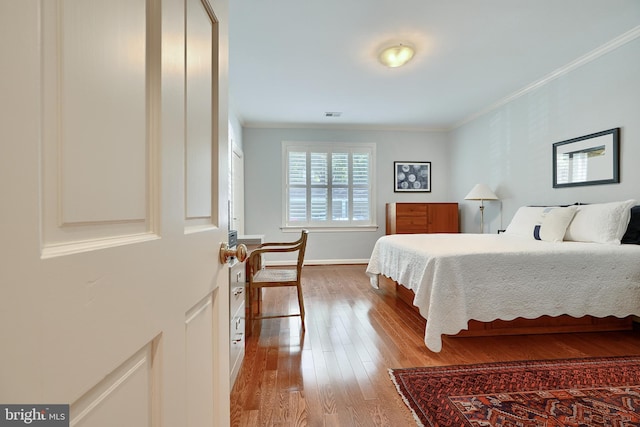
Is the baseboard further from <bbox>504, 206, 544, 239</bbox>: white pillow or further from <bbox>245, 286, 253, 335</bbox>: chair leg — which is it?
<bbox>245, 286, 253, 335</bbox>: chair leg

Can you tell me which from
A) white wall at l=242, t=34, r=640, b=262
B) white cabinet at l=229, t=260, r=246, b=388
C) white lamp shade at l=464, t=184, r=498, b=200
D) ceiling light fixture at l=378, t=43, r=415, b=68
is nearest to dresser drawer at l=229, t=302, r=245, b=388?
white cabinet at l=229, t=260, r=246, b=388

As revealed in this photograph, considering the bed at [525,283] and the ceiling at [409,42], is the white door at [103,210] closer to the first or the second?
the bed at [525,283]

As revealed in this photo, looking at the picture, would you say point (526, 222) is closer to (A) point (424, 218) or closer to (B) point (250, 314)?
(A) point (424, 218)

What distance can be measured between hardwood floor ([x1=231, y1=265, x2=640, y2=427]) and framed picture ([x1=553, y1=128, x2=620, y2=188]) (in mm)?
1497

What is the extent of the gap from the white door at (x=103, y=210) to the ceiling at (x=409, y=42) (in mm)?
2143

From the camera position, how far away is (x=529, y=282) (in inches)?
87.7

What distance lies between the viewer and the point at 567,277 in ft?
7.38

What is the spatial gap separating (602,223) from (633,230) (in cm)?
20

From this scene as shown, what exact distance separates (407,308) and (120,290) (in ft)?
10.1

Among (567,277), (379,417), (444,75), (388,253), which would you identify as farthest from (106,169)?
(444,75)

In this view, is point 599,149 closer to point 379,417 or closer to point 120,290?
point 379,417

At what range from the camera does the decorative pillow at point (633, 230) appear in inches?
96.3

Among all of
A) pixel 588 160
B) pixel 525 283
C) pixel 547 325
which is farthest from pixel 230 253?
pixel 588 160

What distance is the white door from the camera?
0.29 m
